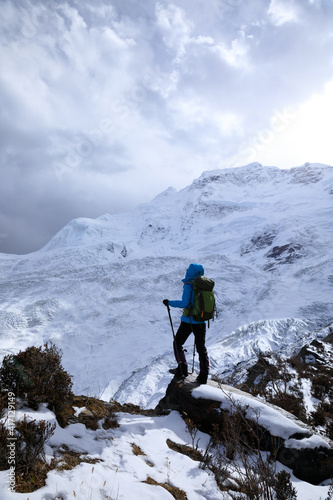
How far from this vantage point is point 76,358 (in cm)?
4103

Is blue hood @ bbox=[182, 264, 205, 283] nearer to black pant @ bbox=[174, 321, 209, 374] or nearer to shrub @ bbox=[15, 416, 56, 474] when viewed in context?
black pant @ bbox=[174, 321, 209, 374]

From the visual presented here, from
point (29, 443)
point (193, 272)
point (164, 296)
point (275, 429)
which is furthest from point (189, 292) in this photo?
point (164, 296)

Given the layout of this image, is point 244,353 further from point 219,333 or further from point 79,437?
point 79,437

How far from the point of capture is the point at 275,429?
12.7 ft

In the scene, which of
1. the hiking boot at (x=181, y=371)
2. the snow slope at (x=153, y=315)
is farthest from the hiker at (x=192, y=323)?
the snow slope at (x=153, y=315)

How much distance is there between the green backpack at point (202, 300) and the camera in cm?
490

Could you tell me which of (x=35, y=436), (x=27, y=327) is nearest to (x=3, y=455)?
(x=35, y=436)

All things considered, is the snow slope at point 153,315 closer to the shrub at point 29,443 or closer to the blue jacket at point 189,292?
the shrub at point 29,443

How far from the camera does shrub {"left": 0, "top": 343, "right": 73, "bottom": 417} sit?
134 inches

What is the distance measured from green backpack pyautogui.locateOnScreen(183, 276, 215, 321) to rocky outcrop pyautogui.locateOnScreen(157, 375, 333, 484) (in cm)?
133

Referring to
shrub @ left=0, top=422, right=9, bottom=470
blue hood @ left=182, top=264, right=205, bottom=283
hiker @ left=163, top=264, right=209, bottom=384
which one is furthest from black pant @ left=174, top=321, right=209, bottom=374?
shrub @ left=0, top=422, right=9, bottom=470

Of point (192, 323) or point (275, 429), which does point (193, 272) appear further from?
point (275, 429)

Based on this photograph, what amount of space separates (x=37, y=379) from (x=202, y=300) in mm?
2985

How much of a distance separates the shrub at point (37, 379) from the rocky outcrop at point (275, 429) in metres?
2.24
